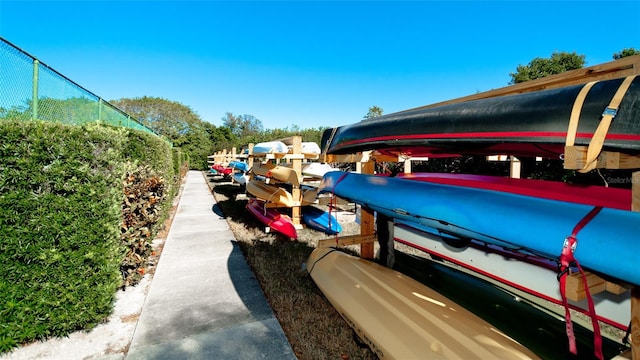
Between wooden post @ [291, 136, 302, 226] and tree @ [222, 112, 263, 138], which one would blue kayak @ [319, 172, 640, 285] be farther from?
tree @ [222, 112, 263, 138]

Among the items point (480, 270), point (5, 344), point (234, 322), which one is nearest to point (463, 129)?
point (480, 270)

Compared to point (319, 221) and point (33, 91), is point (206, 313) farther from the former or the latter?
point (319, 221)

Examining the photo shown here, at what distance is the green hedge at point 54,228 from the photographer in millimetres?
2531

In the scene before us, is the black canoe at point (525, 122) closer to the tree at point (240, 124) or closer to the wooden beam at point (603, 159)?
the wooden beam at point (603, 159)

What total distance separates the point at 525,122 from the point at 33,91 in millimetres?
5066

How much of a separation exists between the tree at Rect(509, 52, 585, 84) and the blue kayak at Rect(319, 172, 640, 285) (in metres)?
26.3

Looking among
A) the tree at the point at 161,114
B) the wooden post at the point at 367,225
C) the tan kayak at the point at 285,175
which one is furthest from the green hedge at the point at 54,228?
the tree at the point at 161,114

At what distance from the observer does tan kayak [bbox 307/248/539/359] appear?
201cm

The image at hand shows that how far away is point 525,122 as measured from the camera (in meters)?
1.69

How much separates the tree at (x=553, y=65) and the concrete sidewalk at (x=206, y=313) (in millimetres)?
26729

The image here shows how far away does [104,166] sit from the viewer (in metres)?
3.05

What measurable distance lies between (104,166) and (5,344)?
172 centimetres

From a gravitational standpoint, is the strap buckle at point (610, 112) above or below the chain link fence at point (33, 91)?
below

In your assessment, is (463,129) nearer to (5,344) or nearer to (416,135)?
(416,135)
